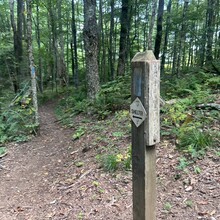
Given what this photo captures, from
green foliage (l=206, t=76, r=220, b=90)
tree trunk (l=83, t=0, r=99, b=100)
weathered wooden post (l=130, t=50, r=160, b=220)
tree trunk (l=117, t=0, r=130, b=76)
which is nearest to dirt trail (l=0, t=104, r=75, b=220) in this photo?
weathered wooden post (l=130, t=50, r=160, b=220)

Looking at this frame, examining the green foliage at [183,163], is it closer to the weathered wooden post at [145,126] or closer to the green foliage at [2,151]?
the weathered wooden post at [145,126]

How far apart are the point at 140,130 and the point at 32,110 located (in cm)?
594

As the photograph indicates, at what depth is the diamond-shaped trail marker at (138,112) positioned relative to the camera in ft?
6.63

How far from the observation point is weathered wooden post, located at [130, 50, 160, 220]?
1.98m

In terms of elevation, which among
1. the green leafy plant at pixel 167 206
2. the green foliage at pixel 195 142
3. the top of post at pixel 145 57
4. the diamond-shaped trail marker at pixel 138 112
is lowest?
the green leafy plant at pixel 167 206

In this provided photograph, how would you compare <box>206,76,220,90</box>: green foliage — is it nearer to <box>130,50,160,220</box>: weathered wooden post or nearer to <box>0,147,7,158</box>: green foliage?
<box>130,50,160,220</box>: weathered wooden post

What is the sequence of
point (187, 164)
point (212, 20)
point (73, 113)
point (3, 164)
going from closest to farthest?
point (187, 164)
point (3, 164)
point (73, 113)
point (212, 20)

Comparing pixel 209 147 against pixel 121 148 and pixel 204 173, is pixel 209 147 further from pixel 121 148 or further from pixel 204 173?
pixel 121 148

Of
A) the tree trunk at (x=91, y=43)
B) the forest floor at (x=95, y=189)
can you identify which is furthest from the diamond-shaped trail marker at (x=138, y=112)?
the tree trunk at (x=91, y=43)

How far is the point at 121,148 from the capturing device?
4.60m

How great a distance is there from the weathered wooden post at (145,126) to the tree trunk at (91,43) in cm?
693

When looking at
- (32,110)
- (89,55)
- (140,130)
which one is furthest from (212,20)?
(140,130)

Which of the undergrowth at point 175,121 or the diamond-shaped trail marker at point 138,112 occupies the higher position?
the diamond-shaped trail marker at point 138,112

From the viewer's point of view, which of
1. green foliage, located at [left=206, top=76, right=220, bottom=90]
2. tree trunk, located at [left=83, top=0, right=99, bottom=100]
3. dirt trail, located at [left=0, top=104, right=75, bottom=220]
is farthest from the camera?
tree trunk, located at [left=83, top=0, right=99, bottom=100]
